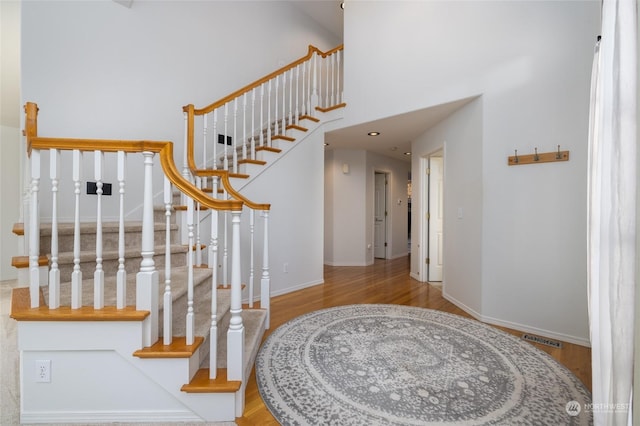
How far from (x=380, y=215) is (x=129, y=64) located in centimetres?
534

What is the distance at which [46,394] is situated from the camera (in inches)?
52.8

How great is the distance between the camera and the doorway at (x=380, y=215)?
647 cm

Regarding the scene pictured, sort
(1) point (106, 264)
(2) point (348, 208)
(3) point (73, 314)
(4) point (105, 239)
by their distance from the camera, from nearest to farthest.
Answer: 1. (3) point (73, 314)
2. (1) point (106, 264)
3. (4) point (105, 239)
4. (2) point (348, 208)

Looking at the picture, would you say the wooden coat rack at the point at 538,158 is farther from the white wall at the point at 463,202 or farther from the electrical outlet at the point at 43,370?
the electrical outlet at the point at 43,370

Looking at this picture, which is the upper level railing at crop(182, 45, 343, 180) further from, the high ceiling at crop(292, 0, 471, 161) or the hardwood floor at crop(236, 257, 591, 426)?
the hardwood floor at crop(236, 257, 591, 426)

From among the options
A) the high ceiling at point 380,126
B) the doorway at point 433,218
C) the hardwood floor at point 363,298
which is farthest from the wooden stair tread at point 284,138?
the doorway at point 433,218

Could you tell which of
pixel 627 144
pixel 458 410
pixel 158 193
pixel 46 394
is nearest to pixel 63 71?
pixel 158 193

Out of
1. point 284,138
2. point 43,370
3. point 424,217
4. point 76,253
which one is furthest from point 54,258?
point 424,217

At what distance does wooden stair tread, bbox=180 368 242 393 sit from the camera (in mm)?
1343

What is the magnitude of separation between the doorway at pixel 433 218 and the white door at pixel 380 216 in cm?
Result: 207

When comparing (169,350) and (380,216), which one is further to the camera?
(380,216)

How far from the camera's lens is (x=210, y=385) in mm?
1364

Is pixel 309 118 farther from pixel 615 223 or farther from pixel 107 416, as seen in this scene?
pixel 107 416

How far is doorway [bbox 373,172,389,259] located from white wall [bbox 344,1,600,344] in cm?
331
